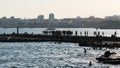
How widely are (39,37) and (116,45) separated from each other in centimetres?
5130

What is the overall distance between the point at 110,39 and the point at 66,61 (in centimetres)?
6293

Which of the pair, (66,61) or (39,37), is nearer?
(66,61)

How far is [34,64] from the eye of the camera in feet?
288

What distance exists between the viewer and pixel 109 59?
84.4m

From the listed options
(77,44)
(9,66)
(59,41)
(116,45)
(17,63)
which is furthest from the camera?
(59,41)

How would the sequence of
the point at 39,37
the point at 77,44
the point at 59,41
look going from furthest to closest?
the point at 39,37 < the point at 59,41 < the point at 77,44

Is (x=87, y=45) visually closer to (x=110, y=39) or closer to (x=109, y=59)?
(x=110, y=39)

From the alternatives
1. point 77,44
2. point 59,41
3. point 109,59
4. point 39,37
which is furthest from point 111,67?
point 39,37

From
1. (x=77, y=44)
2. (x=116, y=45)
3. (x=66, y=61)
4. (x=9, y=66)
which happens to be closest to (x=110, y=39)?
(x=77, y=44)

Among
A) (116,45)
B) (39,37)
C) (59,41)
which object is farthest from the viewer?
(39,37)

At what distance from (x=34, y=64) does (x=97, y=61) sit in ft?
39.8

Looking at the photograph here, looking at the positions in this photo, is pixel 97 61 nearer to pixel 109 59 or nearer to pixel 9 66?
pixel 109 59

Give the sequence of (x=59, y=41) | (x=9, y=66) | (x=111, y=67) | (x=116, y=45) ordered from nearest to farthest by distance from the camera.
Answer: (x=111, y=67) → (x=9, y=66) → (x=116, y=45) → (x=59, y=41)

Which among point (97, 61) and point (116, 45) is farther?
point (116, 45)
